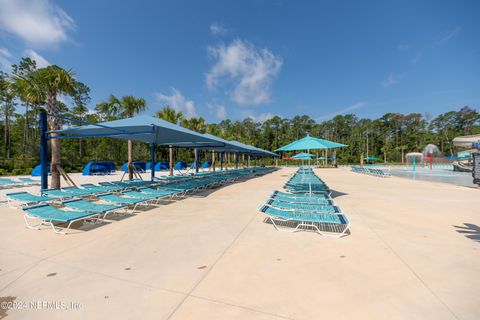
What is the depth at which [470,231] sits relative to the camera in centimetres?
482

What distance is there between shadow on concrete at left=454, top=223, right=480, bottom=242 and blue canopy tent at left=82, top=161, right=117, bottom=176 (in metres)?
25.7

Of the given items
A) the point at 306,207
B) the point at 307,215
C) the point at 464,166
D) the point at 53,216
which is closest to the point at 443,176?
the point at 464,166

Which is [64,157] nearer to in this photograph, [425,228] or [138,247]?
[138,247]

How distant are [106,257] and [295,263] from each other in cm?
307

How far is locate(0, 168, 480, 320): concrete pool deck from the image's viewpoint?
7.57ft

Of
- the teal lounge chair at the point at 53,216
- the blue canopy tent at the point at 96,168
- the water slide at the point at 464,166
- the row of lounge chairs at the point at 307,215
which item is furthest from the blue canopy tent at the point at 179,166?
the water slide at the point at 464,166

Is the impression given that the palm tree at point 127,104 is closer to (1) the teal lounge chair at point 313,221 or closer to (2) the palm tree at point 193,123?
(2) the palm tree at point 193,123

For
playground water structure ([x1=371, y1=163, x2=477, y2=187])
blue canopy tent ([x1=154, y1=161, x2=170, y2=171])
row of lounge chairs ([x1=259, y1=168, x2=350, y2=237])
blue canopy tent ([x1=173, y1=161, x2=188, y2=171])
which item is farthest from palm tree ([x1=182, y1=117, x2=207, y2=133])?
playground water structure ([x1=371, y1=163, x2=477, y2=187])

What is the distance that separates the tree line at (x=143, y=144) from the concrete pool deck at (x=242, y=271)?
23.4 feet

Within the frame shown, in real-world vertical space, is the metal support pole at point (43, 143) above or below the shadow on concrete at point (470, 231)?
above

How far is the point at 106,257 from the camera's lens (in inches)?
139

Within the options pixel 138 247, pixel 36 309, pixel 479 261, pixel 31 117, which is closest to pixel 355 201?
pixel 479 261

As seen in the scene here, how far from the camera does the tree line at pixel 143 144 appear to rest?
49.7ft

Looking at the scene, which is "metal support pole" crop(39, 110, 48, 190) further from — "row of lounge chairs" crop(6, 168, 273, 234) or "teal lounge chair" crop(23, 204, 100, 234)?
"teal lounge chair" crop(23, 204, 100, 234)
